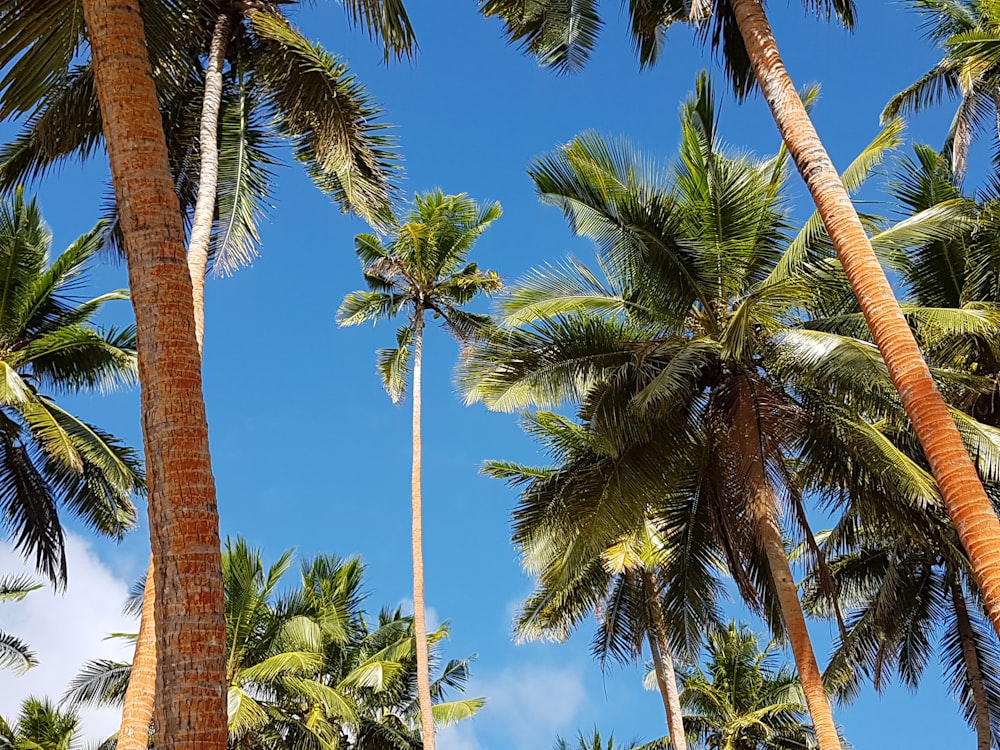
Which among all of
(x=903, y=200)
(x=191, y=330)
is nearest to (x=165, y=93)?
(x=191, y=330)

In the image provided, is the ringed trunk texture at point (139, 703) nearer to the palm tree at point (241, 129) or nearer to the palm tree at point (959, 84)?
the palm tree at point (241, 129)

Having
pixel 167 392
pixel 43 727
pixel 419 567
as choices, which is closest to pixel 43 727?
pixel 43 727

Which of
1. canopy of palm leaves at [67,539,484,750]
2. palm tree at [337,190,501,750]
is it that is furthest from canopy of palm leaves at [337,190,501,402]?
canopy of palm leaves at [67,539,484,750]

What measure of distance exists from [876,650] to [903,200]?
8716 mm

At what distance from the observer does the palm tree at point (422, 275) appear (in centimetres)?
2209

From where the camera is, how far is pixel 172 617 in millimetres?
4184

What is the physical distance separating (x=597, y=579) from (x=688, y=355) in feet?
29.7

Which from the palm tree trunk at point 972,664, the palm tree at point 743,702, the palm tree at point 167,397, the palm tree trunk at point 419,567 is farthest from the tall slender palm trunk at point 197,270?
the palm tree at point 743,702

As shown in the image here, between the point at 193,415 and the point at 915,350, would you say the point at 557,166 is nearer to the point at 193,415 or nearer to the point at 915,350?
the point at 915,350

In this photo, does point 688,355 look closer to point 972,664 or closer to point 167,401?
point 167,401

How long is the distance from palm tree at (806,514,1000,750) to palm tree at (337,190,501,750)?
30.4ft

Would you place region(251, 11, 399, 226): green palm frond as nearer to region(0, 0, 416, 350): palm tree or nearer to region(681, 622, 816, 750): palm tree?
region(0, 0, 416, 350): palm tree

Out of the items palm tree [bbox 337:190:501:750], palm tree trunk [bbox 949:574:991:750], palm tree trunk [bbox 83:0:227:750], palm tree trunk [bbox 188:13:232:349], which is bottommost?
palm tree trunk [bbox 83:0:227:750]

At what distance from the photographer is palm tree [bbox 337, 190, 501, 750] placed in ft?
72.5
